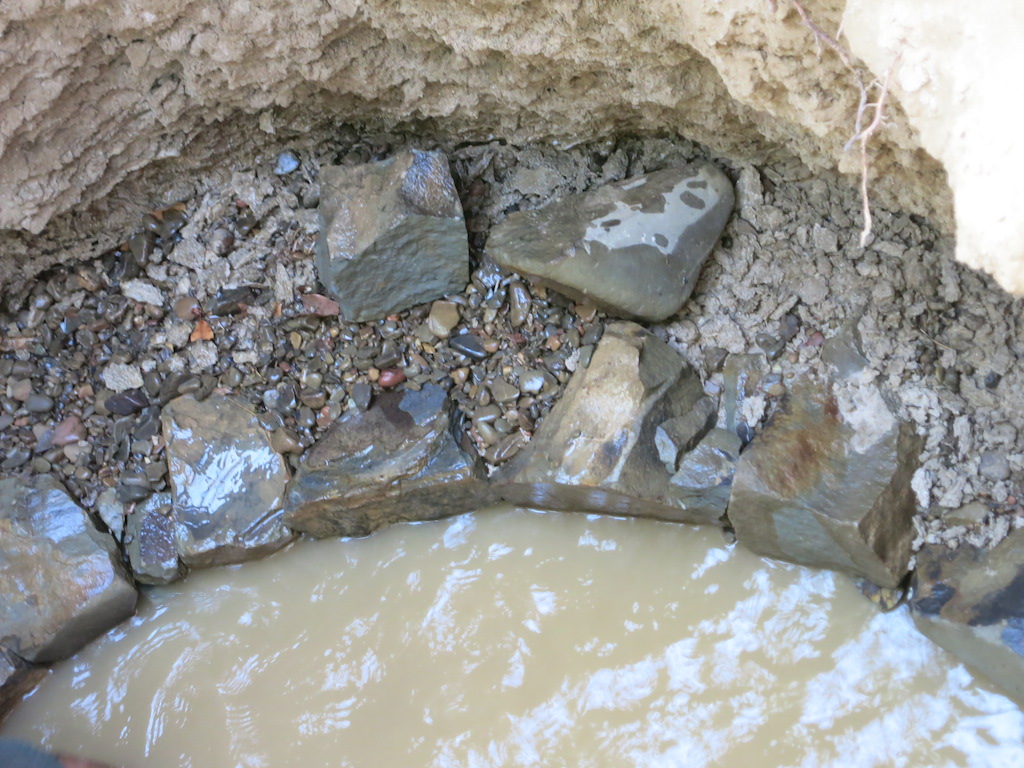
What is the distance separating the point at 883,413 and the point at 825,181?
0.74 m

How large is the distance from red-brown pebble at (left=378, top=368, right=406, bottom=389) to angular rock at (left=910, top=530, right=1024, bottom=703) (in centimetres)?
169

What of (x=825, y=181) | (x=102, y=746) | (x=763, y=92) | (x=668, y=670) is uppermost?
(x=763, y=92)

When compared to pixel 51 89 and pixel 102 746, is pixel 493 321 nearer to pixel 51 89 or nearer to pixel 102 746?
pixel 51 89

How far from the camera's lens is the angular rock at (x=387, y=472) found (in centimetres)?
270

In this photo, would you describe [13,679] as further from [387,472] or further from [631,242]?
[631,242]

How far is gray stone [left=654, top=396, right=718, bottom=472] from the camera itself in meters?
2.58

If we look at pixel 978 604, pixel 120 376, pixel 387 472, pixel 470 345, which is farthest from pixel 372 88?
pixel 978 604

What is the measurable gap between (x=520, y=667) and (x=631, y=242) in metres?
1.35

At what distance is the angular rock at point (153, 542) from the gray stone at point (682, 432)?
1.65 m

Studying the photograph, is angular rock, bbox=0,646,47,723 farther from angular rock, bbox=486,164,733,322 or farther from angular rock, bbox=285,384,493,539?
angular rock, bbox=486,164,733,322

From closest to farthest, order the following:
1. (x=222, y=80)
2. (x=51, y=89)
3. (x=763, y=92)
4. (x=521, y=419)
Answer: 1. (x=763, y=92)
2. (x=51, y=89)
3. (x=222, y=80)
4. (x=521, y=419)

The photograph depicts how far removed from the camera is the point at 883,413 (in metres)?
2.46

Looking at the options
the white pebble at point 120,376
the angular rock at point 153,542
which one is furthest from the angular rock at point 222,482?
the white pebble at point 120,376

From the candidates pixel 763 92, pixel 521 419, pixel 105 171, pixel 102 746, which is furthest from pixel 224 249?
pixel 763 92
